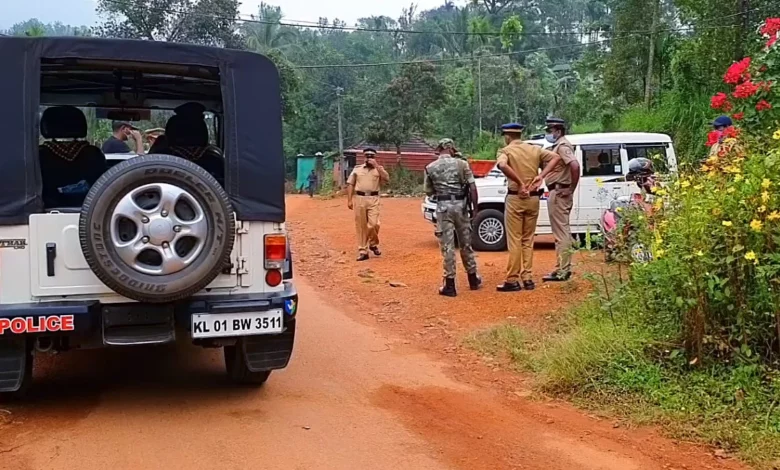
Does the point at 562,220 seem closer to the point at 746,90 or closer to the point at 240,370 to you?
the point at 746,90

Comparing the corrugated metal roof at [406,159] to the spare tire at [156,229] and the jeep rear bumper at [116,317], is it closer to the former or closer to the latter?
the jeep rear bumper at [116,317]

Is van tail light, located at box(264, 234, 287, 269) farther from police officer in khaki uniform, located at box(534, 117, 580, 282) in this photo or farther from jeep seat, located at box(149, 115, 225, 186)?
police officer in khaki uniform, located at box(534, 117, 580, 282)

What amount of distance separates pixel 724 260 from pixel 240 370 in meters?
3.15

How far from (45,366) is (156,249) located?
90.4 inches

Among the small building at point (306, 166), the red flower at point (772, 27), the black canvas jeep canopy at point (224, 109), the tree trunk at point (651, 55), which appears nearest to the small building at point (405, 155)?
the small building at point (306, 166)

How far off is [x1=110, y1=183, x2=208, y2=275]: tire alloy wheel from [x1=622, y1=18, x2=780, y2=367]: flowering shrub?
2.92 m

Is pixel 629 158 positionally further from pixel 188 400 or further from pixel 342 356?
pixel 188 400

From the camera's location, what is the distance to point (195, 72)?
596cm

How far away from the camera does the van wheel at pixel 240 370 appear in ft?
18.4

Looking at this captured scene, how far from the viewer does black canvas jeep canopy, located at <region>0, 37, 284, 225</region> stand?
4891mm

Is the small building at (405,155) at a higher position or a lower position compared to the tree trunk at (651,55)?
lower

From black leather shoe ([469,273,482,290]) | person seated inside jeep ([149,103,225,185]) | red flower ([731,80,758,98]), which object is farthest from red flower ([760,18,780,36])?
person seated inside jeep ([149,103,225,185])

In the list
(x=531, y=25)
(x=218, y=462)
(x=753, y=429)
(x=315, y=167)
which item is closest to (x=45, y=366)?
(x=218, y=462)

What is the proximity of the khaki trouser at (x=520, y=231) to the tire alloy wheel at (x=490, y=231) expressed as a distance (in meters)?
3.72
